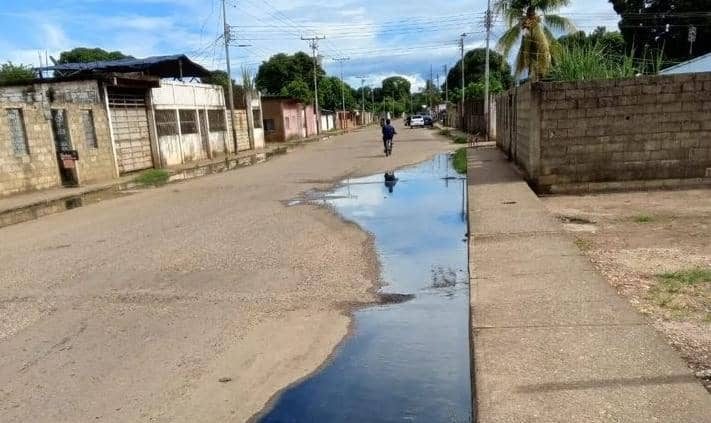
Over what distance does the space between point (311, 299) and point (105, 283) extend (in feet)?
8.52

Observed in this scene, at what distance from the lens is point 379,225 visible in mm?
9445

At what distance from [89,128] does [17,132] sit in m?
3.43

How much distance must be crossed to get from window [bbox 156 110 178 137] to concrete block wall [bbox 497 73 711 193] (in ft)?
54.8

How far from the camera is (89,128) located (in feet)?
61.9

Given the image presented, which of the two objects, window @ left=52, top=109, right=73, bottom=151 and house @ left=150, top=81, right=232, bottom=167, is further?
house @ left=150, top=81, right=232, bottom=167

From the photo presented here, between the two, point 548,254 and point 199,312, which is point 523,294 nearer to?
point 548,254

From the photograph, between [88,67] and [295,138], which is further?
[295,138]

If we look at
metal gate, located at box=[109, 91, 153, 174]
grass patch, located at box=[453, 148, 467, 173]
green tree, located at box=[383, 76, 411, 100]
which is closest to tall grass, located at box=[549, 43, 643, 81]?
grass patch, located at box=[453, 148, 467, 173]

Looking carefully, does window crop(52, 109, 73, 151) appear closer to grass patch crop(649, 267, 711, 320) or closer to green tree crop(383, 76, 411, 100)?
grass patch crop(649, 267, 711, 320)

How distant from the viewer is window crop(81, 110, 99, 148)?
18516 mm

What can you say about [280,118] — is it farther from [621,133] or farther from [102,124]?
[621,133]

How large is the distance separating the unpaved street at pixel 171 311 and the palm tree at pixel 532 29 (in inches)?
635

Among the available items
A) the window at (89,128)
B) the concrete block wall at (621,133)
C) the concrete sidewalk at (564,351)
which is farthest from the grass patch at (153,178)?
the concrete sidewalk at (564,351)

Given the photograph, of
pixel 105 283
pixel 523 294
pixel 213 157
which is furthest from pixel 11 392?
pixel 213 157
